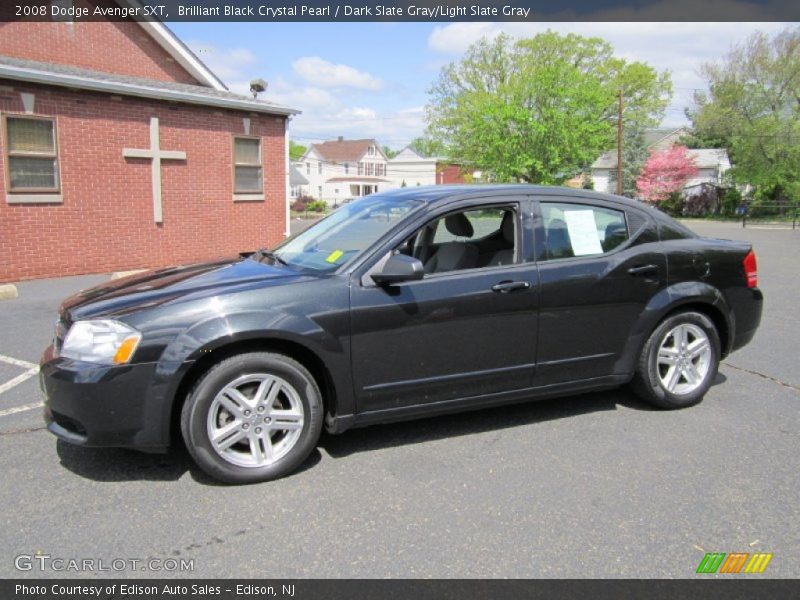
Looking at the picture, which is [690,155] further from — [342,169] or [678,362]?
[678,362]

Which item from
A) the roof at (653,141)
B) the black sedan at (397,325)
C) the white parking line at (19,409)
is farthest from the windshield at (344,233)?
the roof at (653,141)

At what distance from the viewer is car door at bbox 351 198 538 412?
3479mm

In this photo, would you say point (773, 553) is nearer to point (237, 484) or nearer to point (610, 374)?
point (610, 374)

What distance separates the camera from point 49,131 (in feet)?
34.6

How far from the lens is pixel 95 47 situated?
538 inches

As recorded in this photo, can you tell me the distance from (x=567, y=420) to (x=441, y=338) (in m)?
1.25

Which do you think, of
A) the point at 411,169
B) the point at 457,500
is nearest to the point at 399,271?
the point at 457,500

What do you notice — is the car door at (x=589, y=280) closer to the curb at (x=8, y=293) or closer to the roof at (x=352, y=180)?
the curb at (x=8, y=293)

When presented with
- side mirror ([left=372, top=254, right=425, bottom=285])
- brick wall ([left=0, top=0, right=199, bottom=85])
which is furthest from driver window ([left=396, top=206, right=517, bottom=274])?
brick wall ([left=0, top=0, right=199, bottom=85])

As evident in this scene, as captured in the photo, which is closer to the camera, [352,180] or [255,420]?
[255,420]

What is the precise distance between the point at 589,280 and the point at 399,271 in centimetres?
139

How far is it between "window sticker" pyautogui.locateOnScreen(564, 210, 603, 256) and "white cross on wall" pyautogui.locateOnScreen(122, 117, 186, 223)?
998cm

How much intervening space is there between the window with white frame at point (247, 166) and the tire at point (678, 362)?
1117 cm

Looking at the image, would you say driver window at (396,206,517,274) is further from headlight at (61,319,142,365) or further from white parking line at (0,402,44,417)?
white parking line at (0,402,44,417)
